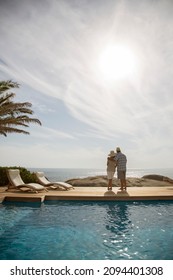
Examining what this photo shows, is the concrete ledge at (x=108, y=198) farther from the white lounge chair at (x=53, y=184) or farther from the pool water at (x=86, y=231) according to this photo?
the white lounge chair at (x=53, y=184)

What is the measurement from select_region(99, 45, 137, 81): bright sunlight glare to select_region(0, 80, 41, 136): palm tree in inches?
282

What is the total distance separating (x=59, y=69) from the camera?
13.4m

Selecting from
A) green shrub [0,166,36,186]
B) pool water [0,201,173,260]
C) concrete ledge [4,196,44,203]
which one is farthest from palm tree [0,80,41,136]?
pool water [0,201,173,260]

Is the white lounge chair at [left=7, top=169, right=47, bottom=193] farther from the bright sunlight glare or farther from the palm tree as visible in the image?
the bright sunlight glare

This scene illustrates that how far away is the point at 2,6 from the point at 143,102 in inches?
405

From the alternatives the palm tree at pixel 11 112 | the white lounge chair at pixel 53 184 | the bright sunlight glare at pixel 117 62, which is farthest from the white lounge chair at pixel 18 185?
the bright sunlight glare at pixel 117 62

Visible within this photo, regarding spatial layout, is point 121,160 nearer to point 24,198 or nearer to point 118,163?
point 118,163

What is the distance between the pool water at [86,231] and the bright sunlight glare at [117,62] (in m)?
6.19

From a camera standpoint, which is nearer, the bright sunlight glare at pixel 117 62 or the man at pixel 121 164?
the bright sunlight glare at pixel 117 62

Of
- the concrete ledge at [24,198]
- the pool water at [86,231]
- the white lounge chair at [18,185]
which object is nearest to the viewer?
the pool water at [86,231]

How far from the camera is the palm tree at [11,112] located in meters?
16.7

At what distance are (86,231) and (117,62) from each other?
24.7 ft
